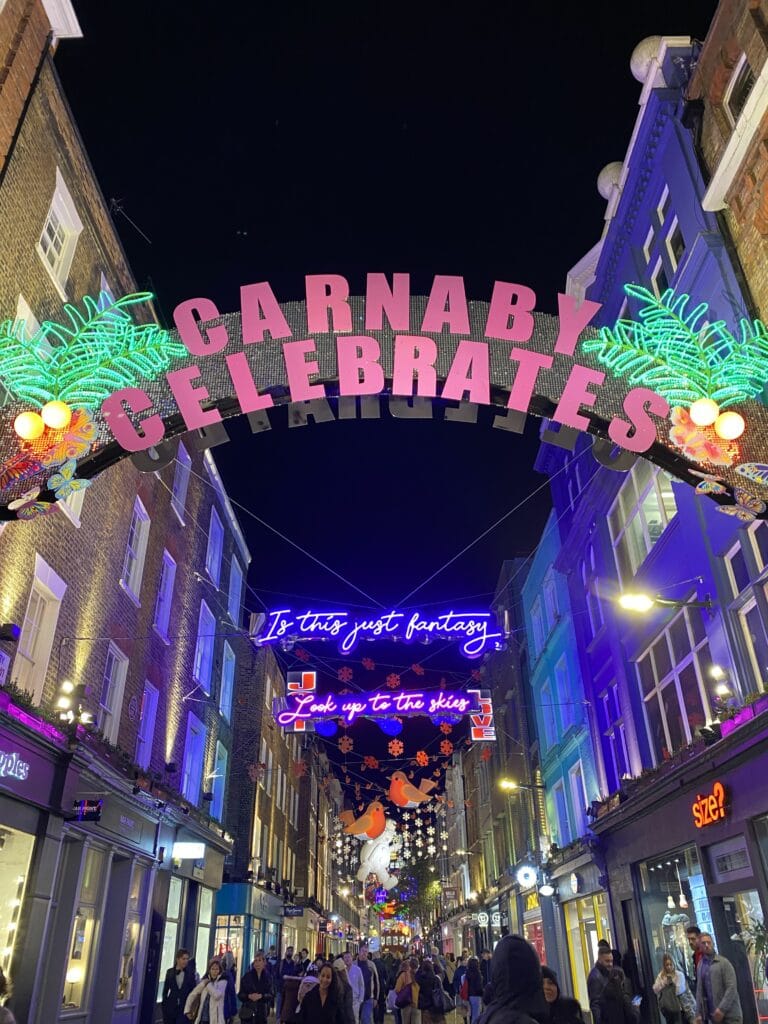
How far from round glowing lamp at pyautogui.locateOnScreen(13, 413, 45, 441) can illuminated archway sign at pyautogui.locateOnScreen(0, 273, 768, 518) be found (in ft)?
1.19

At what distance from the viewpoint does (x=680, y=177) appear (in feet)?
49.8

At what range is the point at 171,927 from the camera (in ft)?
66.1

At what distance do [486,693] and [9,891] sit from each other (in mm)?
12851

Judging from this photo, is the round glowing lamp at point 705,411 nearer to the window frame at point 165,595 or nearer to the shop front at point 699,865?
the shop front at point 699,865

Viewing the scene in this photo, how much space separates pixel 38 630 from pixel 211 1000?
7323 millimetres

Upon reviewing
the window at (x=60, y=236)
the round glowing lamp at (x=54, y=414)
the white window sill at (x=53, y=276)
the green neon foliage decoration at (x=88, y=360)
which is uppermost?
the window at (x=60, y=236)

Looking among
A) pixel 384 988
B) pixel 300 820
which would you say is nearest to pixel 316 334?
pixel 384 988

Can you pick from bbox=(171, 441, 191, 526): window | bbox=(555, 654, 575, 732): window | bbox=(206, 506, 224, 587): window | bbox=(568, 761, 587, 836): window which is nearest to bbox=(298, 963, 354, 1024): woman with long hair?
bbox=(171, 441, 191, 526): window

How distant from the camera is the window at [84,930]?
13.8 meters

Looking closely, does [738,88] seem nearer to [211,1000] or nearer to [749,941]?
[749,941]

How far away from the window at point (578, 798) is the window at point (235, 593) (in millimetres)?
14177

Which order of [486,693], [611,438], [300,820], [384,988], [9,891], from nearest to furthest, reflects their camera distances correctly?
1. [611,438]
2. [9,891]
3. [486,693]
4. [384,988]
5. [300,820]

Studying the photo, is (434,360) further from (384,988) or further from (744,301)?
(384,988)

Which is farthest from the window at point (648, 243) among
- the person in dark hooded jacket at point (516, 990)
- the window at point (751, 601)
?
the person in dark hooded jacket at point (516, 990)
